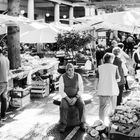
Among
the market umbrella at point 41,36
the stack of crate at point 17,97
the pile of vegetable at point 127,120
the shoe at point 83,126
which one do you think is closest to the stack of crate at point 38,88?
the stack of crate at point 17,97

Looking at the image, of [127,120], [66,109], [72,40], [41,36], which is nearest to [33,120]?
[66,109]

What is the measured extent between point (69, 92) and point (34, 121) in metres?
1.50

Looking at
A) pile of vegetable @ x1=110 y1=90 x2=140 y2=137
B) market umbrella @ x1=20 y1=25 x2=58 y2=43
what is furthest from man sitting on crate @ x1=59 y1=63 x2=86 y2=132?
market umbrella @ x1=20 y1=25 x2=58 y2=43

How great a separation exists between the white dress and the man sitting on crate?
491 mm

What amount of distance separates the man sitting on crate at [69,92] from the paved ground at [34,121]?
0.50 meters

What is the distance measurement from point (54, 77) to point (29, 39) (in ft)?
6.33

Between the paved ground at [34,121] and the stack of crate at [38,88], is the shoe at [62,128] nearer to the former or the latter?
the paved ground at [34,121]

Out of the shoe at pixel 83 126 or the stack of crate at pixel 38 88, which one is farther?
the stack of crate at pixel 38 88

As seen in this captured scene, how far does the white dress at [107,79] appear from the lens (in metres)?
7.25

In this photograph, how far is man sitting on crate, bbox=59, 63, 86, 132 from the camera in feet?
24.0

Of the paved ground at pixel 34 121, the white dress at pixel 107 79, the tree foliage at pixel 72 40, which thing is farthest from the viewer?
the tree foliage at pixel 72 40

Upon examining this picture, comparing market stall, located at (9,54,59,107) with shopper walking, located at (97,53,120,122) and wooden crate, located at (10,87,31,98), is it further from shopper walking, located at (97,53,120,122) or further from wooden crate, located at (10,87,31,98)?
shopper walking, located at (97,53,120,122)

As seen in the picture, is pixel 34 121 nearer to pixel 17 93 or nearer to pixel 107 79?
pixel 17 93

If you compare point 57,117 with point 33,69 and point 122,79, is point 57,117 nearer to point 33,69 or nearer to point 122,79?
point 122,79
